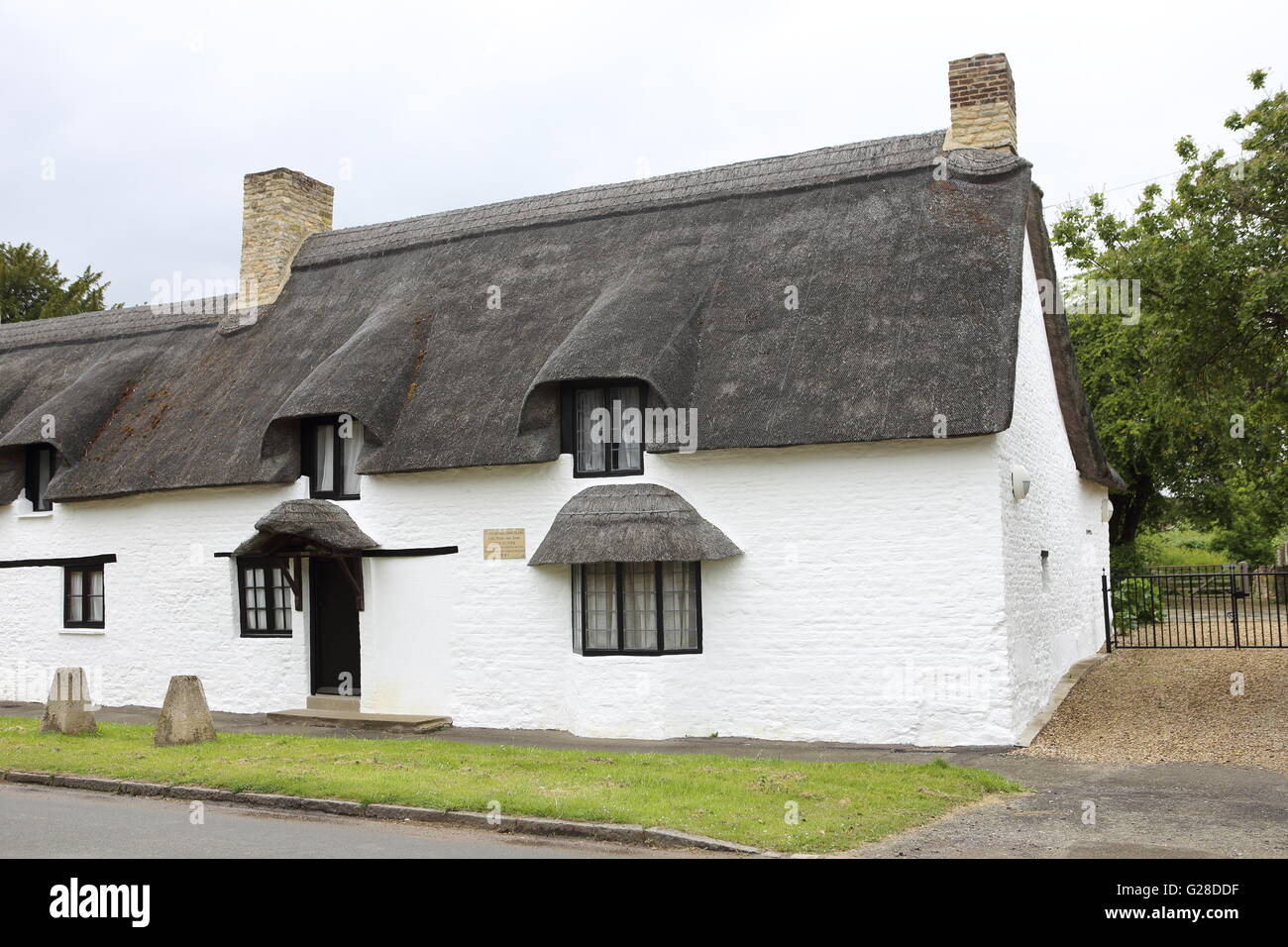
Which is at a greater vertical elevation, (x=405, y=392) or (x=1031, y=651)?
(x=405, y=392)

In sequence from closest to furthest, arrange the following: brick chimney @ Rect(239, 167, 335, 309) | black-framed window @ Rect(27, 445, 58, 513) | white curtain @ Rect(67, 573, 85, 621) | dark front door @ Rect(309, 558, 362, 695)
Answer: dark front door @ Rect(309, 558, 362, 695) < white curtain @ Rect(67, 573, 85, 621) < black-framed window @ Rect(27, 445, 58, 513) < brick chimney @ Rect(239, 167, 335, 309)

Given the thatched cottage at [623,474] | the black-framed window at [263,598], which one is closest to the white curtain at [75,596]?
the thatched cottage at [623,474]

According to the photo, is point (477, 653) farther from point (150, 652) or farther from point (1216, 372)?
point (1216, 372)

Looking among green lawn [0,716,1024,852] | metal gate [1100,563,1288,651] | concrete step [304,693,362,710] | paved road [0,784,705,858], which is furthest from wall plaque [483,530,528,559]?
metal gate [1100,563,1288,651]

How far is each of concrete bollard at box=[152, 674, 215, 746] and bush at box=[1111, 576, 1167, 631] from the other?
1832cm

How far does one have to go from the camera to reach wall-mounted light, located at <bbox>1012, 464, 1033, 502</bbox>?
44.1 feet

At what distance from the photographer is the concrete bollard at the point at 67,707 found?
45.9 ft

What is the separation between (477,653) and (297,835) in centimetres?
613

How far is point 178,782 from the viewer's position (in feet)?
35.6

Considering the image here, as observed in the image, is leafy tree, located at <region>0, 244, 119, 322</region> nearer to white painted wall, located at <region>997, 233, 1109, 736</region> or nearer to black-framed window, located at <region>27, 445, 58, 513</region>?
black-framed window, located at <region>27, 445, 58, 513</region>

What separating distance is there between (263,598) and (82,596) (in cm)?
383
